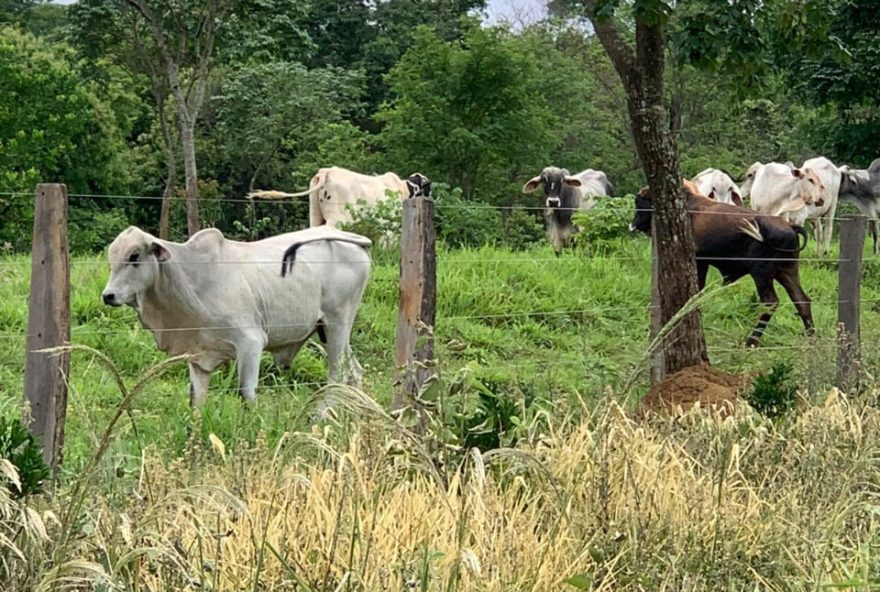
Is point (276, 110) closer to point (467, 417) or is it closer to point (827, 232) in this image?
point (827, 232)

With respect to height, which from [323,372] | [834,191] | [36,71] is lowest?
[323,372]

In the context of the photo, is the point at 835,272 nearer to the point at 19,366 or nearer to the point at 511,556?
the point at 19,366

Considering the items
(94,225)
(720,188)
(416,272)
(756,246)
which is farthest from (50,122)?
(416,272)

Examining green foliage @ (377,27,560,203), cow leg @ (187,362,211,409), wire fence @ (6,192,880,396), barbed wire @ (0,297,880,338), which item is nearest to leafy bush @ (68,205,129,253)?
green foliage @ (377,27,560,203)

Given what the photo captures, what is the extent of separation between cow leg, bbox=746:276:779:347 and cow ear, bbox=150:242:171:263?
15.5ft

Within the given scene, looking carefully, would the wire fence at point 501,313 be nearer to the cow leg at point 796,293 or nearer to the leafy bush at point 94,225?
the cow leg at point 796,293

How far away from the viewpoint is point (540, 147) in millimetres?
22547

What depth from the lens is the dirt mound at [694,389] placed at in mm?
5852

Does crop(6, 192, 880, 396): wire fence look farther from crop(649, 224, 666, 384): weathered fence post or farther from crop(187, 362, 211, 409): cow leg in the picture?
crop(187, 362, 211, 409): cow leg

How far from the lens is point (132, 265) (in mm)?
6316

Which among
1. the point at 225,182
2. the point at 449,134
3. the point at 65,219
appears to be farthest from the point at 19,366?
the point at 225,182

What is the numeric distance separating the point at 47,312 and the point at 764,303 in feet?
21.9

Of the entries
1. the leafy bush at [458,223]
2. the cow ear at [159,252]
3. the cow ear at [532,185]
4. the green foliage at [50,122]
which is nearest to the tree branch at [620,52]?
the cow ear at [159,252]

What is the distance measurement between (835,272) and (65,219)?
1146cm
